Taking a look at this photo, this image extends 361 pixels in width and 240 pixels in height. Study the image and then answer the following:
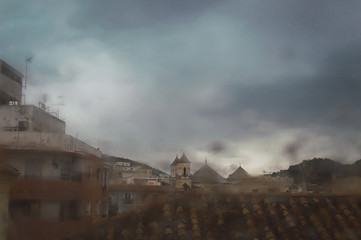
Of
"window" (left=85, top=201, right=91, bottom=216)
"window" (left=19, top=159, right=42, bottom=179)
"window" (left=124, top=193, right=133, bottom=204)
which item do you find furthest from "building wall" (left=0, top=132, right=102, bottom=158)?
"window" (left=124, top=193, right=133, bottom=204)

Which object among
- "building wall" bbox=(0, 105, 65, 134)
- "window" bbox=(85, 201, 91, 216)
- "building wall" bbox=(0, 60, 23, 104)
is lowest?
"window" bbox=(85, 201, 91, 216)

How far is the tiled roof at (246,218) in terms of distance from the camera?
419 inches

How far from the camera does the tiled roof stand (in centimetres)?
1064

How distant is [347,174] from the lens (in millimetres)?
13062

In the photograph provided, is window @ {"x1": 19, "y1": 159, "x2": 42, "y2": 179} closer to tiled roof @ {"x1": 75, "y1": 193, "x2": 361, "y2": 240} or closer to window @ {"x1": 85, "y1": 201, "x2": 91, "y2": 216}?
window @ {"x1": 85, "y1": 201, "x2": 91, "y2": 216}

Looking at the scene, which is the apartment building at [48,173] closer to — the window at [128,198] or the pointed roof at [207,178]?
the window at [128,198]

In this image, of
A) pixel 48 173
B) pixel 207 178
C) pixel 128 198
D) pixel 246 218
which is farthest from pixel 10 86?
pixel 246 218

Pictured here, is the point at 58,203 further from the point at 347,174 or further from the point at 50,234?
the point at 347,174

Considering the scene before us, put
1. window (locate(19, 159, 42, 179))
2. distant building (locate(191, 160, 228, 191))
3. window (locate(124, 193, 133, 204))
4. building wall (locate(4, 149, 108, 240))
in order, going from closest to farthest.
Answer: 1. distant building (locate(191, 160, 228, 191))
2. building wall (locate(4, 149, 108, 240))
3. window (locate(124, 193, 133, 204))
4. window (locate(19, 159, 42, 179))

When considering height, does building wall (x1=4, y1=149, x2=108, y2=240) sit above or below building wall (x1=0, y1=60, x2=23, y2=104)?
below

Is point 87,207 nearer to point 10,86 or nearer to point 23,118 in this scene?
point 23,118

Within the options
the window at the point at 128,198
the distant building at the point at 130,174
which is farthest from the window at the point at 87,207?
the distant building at the point at 130,174

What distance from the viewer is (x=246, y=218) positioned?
11.4 metres

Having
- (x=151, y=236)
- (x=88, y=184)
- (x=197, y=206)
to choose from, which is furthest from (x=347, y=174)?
(x=88, y=184)
